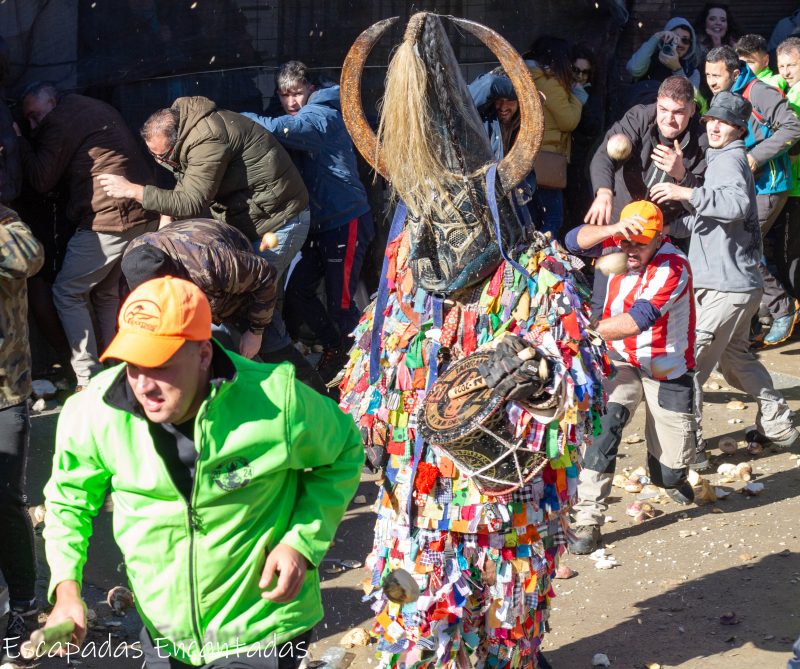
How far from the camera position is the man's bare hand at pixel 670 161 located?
6301 millimetres

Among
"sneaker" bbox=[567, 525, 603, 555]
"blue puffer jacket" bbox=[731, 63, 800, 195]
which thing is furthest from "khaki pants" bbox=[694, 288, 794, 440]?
"blue puffer jacket" bbox=[731, 63, 800, 195]

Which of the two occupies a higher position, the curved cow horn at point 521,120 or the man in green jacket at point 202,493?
the curved cow horn at point 521,120

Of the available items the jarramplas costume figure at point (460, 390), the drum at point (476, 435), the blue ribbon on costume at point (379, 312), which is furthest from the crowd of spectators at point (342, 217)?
the drum at point (476, 435)

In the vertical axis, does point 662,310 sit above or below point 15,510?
above

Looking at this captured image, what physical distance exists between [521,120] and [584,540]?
234 cm

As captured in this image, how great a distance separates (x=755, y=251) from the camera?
6590 mm

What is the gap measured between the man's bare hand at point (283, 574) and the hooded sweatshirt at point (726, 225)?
3.92 meters

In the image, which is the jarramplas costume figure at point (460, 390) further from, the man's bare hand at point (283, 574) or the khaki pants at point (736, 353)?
the khaki pants at point (736, 353)

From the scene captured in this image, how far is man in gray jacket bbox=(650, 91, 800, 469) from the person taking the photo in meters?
6.23

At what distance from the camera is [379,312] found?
4172 millimetres

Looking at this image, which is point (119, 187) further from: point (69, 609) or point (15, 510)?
point (69, 609)

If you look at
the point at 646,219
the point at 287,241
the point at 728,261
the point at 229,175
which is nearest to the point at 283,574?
the point at 646,219

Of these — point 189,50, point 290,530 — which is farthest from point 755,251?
point 290,530

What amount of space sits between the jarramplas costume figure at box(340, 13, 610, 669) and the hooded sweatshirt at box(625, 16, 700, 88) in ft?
16.7
